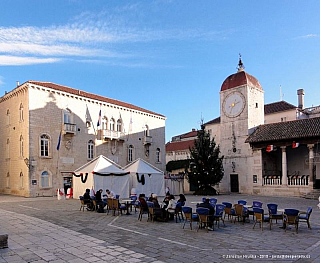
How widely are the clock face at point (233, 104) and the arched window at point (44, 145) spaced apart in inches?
675

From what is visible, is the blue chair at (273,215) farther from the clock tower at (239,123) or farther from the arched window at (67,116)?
the arched window at (67,116)

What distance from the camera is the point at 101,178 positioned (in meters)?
21.4

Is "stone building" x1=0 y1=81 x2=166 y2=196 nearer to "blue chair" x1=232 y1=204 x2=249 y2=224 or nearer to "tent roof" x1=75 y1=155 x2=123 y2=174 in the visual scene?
"tent roof" x1=75 y1=155 x2=123 y2=174

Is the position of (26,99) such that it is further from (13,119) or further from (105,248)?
(105,248)

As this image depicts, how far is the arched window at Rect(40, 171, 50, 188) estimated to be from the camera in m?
24.9

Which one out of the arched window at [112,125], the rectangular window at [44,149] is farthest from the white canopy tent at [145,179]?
the arched window at [112,125]

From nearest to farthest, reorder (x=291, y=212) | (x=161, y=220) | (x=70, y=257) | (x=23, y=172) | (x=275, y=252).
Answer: (x=70, y=257)
(x=275, y=252)
(x=291, y=212)
(x=161, y=220)
(x=23, y=172)

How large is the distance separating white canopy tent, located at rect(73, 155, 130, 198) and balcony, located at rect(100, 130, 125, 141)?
26.3 feet

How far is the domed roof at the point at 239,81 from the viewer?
28612 millimetres

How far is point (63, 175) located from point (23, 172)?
3.28 meters

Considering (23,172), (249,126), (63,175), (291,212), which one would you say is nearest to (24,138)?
(23,172)

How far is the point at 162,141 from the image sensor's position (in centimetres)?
3794

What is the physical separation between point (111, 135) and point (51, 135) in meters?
6.60

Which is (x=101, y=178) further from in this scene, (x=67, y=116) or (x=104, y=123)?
(x=104, y=123)
